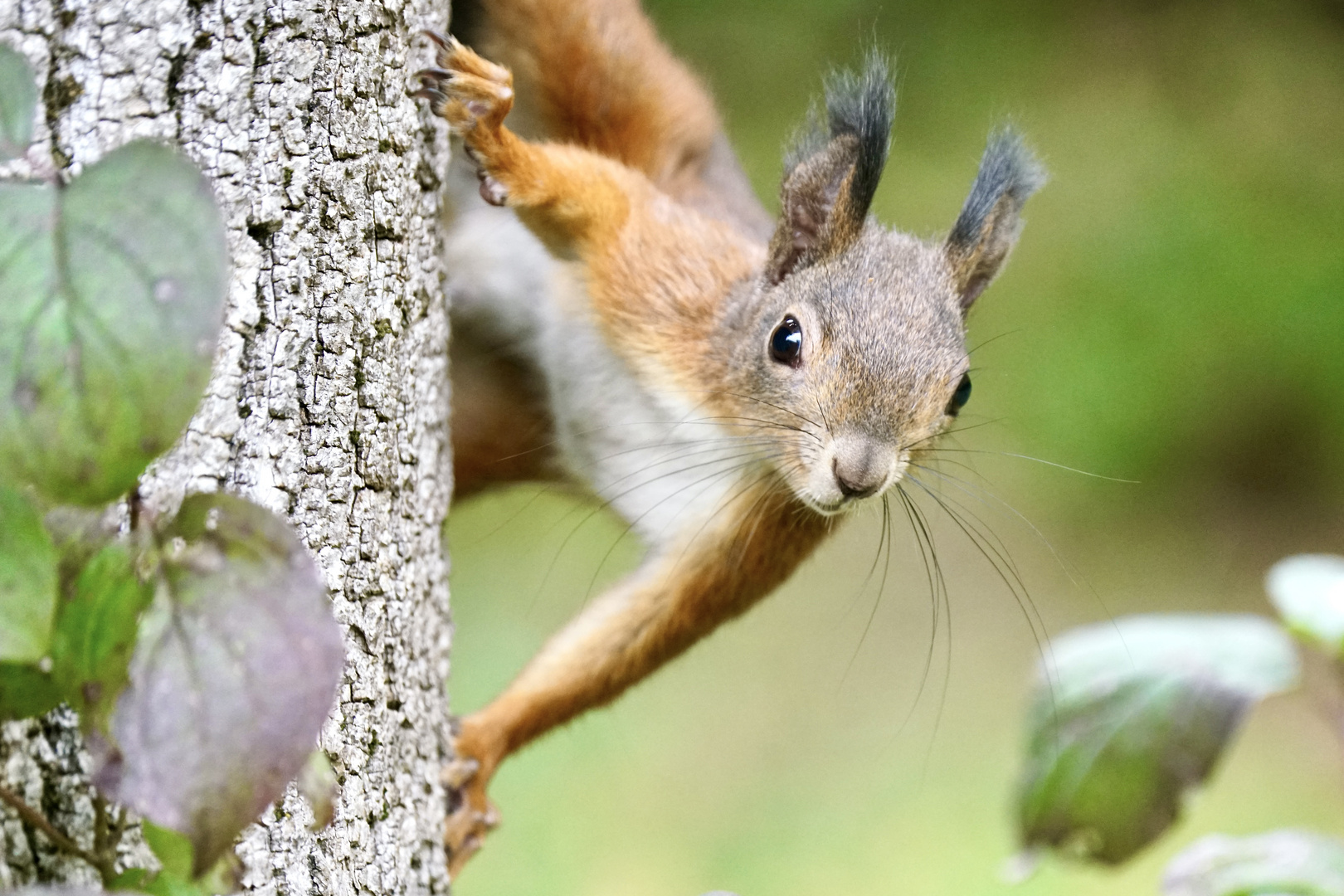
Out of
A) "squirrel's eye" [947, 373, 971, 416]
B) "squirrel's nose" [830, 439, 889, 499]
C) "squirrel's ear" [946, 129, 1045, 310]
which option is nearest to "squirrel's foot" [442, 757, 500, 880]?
"squirrel's nose" [830, 439, 889, 499]

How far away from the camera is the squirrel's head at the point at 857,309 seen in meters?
1.01

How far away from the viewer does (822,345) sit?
1067 millimetres

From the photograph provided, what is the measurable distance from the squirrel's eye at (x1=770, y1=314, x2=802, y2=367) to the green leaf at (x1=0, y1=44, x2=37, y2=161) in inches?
28.5

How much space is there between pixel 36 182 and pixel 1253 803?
2.69 meters

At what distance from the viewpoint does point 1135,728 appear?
737mm

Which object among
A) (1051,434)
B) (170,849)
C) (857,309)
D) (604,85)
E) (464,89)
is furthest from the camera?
(1051,434)

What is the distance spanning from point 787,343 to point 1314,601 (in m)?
0.51

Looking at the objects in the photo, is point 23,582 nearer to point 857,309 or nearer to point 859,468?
point 859,468

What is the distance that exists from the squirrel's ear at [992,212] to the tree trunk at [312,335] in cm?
51

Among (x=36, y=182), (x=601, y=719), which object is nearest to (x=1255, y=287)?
(x=601, y=719)

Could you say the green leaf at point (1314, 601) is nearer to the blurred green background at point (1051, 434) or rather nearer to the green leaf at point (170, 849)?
the green leaf at point (170, 849)

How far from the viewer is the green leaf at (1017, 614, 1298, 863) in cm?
72

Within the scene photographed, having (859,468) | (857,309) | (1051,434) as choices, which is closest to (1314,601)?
(859,468)

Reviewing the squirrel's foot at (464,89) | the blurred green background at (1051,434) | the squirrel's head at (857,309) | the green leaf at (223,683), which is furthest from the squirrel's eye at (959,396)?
the blurred green background at (1051,434)
